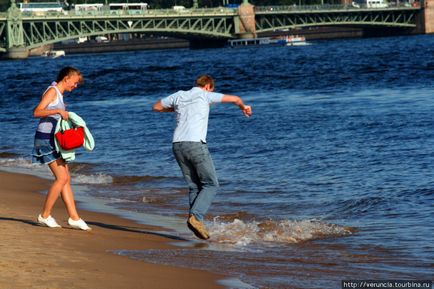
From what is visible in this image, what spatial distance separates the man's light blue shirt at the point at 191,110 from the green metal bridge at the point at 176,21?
95897 mm

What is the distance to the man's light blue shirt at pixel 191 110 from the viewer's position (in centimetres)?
1055

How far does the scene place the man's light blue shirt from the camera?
10.6 metres

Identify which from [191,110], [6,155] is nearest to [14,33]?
[6,155]

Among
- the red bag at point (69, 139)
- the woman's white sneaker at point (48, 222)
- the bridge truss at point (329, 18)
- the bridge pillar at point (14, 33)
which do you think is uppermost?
the red bag at point (69, 139)

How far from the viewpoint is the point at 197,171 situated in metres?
10.8

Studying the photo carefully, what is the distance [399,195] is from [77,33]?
3773 inches

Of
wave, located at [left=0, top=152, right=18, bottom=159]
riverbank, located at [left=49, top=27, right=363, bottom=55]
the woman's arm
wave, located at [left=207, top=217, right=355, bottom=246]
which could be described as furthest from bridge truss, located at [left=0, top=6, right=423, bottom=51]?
the woman's arm

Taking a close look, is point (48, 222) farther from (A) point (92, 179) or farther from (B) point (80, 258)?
(A) point (92, 179)

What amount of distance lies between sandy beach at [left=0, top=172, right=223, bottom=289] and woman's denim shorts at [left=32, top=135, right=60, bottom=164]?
27.4 inches

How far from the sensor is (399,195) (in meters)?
15.2

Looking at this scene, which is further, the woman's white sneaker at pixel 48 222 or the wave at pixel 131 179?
the wave at pixel 131 179

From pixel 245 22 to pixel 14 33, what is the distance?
104 ft

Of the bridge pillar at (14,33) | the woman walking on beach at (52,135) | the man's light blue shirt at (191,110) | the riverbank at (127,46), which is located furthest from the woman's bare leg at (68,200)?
the riverbank at (127,46)

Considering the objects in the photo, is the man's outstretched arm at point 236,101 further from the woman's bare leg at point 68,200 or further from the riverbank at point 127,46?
the riverbank at point 127,46
